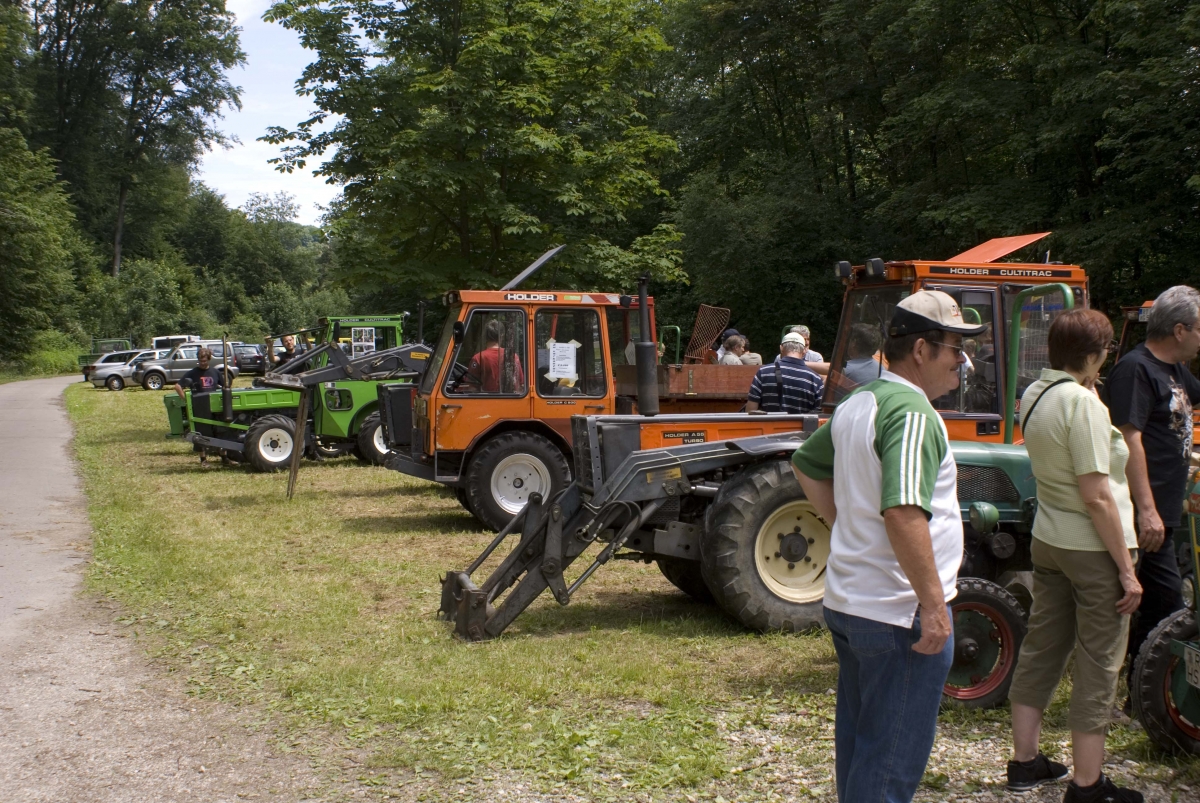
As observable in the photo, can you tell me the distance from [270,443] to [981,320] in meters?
12.2

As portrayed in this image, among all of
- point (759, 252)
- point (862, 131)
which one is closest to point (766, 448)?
point (759, 252)

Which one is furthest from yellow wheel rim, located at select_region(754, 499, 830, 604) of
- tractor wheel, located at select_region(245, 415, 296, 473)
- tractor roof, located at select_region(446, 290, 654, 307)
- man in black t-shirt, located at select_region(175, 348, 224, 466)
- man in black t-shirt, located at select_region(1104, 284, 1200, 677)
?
man in black t-shirt, located at select_region(175, 348, 224, 466)

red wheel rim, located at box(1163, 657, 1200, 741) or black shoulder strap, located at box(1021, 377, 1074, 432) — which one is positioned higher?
black shoulder strap, located at box(1021, 377, 1074, 432)

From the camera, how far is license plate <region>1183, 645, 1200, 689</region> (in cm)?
423

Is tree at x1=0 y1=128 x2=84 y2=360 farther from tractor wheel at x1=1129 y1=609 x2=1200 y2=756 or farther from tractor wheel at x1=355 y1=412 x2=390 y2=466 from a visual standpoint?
tractor wheel at x1=1129 y1=609 x2=1200 y2=756

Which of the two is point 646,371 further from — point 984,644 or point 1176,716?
point 1176,716

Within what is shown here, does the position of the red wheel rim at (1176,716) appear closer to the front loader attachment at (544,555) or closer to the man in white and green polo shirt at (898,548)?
the man in white and green polo shirt at (898,548)

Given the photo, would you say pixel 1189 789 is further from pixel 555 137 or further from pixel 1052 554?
pixel 555 137

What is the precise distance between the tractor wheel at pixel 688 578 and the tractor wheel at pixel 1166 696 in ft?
11.0

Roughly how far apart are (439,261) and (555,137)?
2.96 metres

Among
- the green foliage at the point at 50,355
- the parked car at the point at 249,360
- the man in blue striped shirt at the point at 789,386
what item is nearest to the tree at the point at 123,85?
the green foliage at the point at 50,355

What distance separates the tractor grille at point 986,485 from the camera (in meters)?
5.77

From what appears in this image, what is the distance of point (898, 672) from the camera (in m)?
2.96

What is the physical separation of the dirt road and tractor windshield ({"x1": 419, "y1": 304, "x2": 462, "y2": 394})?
3.68 m
